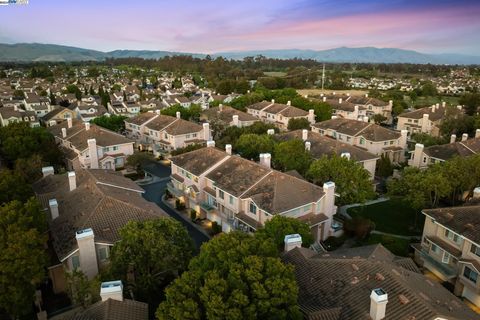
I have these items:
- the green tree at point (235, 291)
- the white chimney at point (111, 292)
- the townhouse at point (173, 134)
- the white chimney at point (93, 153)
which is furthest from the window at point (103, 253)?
the townhouse at point (173, 134)

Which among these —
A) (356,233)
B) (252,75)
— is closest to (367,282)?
(356,233)

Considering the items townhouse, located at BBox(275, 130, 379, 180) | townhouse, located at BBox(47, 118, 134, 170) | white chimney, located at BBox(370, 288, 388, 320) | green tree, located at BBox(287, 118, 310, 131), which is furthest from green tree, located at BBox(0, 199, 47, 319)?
green tree, located at BBox(287, 118, 310, 131)

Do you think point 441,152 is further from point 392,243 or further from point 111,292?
point 111,292

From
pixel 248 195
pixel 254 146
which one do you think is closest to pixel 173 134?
pixel 254 146

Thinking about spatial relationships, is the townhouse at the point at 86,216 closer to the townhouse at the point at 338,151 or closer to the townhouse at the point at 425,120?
the townhouse at the point at 338,151

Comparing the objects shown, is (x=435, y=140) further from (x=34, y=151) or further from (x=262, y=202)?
(x=34, y=151)

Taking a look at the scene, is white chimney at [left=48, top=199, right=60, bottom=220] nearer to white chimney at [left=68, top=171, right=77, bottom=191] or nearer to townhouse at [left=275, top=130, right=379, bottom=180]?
white chimney at [left=68, top=171, right=77, bottom=191]
